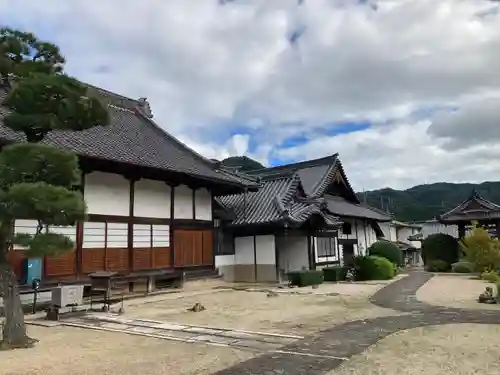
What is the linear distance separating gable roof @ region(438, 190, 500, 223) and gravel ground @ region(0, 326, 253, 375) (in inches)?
996

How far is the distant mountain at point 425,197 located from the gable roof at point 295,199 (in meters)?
48.8

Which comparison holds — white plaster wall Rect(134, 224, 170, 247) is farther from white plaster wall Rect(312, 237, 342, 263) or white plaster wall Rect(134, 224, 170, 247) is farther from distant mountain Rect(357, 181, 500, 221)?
distant mountain Rect(357, 181, 500, 221)

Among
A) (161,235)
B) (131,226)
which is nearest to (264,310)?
(131,226)

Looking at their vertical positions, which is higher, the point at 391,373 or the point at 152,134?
the point at 152,134

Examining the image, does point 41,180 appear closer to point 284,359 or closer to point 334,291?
Answer: point 284,359

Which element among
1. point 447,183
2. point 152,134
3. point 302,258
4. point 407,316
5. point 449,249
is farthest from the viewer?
point 447,183

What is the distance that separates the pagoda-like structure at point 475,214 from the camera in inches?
1082

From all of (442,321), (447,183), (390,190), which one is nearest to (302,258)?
(442,321)

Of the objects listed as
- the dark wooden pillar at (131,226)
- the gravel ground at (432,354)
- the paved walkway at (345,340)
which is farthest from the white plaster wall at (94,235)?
the gravel ground at (432,354)

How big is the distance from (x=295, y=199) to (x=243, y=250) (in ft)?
12.2

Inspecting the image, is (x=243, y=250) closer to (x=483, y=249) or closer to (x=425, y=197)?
(x=483, y=249)

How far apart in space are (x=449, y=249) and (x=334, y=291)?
1501cm

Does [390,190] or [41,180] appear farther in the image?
[390,190]

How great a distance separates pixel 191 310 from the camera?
11.6m
